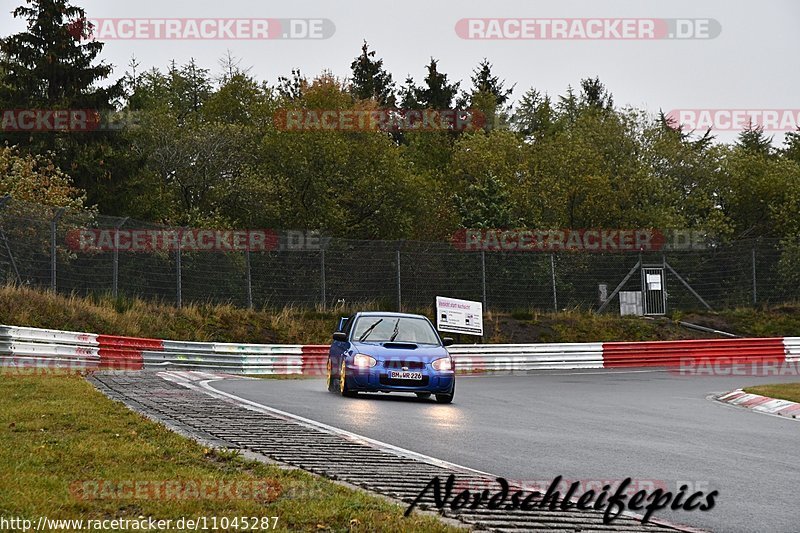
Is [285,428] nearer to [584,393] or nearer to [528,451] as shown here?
[528,451]

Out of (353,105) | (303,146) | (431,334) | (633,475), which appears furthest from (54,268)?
(353,105)

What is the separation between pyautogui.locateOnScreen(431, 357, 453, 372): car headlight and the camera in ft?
56.0

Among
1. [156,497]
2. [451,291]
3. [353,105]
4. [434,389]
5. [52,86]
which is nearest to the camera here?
[156,497]

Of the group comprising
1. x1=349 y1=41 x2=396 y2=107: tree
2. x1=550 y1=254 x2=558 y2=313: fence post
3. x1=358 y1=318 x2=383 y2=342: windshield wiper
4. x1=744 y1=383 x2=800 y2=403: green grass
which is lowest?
x1=744 y1=383 x2=800 y2=403: green grass

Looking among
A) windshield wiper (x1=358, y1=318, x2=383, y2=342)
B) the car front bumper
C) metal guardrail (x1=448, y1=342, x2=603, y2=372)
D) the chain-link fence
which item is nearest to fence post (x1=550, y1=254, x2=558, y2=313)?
the chain-link fence

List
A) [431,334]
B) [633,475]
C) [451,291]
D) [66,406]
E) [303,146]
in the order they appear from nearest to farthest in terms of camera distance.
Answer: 1. [633,475]
2. [66,406]
3. [431,334]
4. [451,291]
5. [303,146]

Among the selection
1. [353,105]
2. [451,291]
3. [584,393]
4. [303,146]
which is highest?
[353,105]

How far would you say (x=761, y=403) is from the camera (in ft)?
60.5

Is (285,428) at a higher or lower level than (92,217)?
lower

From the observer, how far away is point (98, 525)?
577 centimetres

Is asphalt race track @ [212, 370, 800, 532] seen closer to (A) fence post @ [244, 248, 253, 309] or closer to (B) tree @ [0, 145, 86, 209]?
(A) fence post @ [244, 248, 253, 309]

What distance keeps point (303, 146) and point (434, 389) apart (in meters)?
38.2

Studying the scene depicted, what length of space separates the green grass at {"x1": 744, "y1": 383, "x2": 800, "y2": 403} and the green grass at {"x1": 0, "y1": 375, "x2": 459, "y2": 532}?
38.4 feet

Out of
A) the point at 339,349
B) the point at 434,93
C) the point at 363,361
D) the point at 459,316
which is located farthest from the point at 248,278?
the point at 434,93
